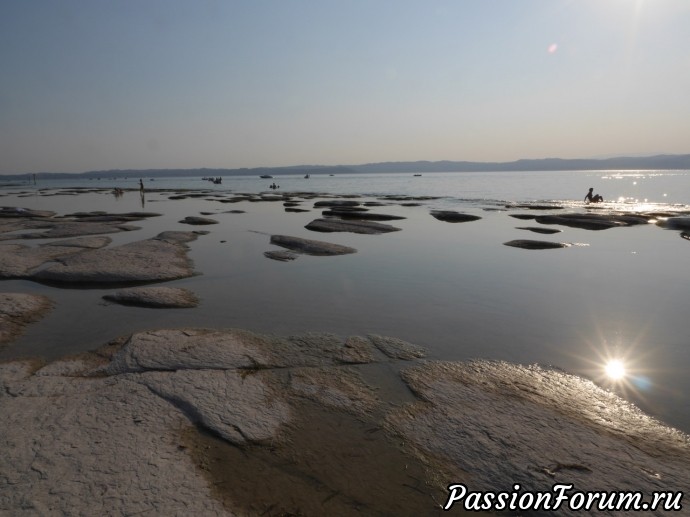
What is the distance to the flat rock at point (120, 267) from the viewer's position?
11.7 meters

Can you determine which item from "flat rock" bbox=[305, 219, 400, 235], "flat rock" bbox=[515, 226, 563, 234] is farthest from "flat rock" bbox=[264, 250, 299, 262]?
"flat rock" bbox=[515, 226, 563, 234]

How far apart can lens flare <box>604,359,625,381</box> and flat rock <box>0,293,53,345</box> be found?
1093cm

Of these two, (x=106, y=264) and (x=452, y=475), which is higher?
(x=106, y=264)

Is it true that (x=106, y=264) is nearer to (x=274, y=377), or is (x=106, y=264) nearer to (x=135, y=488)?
(x=274, y=377)

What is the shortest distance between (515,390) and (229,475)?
420 cm

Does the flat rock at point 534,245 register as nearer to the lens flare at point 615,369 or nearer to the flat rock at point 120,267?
the lens flare at point 615,369

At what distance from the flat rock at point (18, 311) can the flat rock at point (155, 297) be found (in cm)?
139

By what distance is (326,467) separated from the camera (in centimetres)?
412

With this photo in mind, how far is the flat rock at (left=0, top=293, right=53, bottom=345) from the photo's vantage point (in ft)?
25.0

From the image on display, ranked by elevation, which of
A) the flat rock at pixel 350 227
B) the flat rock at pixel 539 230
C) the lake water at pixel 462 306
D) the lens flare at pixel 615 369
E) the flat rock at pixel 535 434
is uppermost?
the flat rock at pixel 350 227

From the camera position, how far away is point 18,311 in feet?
28.0

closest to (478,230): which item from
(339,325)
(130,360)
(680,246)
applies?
(680,246)

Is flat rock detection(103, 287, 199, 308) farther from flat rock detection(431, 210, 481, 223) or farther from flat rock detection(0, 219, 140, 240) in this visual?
flat rock detection(431, 210, 481, 223)

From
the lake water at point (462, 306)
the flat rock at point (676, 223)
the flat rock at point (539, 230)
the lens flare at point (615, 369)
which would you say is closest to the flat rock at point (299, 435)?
the lens flare at point (615, 369)
